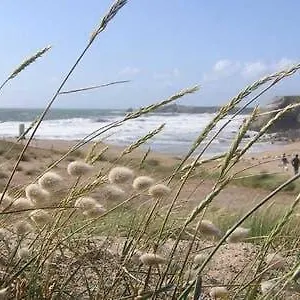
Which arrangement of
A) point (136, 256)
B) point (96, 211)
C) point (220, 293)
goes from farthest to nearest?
1. point (136, 256)
2. point (96, 211)
3. point (220, 293)

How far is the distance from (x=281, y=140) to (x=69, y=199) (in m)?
41.9

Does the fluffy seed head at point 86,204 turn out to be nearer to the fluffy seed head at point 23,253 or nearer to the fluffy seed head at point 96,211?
the fluffy seed head at point 96,211

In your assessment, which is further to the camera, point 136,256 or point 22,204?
point 136,256

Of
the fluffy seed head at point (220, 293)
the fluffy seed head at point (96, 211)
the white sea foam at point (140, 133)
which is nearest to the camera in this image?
the fluffy seed head at point (220, 293)

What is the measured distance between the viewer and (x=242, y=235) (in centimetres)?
157

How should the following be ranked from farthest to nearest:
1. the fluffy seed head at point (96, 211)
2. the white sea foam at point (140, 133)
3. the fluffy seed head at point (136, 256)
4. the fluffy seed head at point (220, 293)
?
1. the white sea foam at point (140, 133)
2. the fluffy seed head at point (136, 256)
3. the fluffy seed head at point (96, 211)
4. the fluffy seed head at point (220, 293)

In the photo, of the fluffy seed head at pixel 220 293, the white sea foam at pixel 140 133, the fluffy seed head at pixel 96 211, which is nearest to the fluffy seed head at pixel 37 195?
the fluffy seed head at pixel 96 211

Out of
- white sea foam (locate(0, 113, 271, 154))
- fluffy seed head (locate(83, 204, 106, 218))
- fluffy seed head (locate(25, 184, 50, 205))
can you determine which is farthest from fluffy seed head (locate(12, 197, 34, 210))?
white sea foam (locate(0, 113, 271, 154))

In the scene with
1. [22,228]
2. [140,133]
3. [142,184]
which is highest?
[142,184]

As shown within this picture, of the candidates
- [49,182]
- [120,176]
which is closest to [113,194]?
[120,176]

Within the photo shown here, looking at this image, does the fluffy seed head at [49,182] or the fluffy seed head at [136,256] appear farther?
the fluffy seed head at [136,256]

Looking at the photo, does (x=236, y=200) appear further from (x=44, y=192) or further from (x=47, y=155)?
(x=44, y=192)

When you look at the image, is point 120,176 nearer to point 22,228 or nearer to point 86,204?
point 86,204

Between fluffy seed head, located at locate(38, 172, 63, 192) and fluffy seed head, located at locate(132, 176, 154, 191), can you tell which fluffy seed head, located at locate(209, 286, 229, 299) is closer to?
fluffy seed head, located at locate(132, 176, 154, 191)
